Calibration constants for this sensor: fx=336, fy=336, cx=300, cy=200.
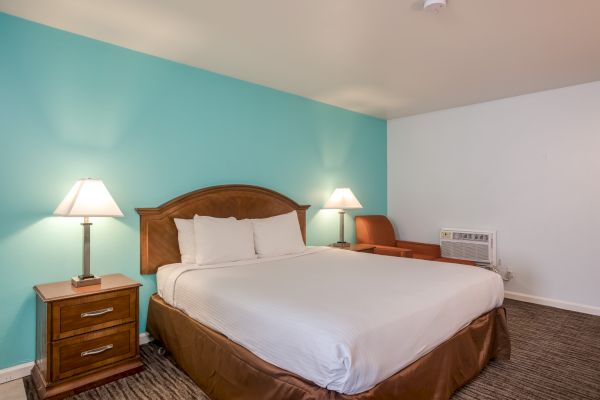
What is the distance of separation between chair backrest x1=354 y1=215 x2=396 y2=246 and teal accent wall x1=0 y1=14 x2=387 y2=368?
1.32 meters

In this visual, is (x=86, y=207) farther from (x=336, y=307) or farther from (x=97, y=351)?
(x=336, y=307)

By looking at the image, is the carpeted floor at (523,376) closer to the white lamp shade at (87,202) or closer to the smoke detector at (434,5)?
the white lamp shade at (87,202)

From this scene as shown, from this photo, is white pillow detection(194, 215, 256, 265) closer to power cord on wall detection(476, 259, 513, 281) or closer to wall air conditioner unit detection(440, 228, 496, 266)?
wall air conditioner unit detection(440, 228, 496, 266)

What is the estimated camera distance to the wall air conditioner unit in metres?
4.07

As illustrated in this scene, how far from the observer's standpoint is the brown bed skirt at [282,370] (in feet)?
4.69

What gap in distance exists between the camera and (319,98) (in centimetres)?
400

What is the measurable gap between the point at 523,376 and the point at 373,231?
2.44 metres

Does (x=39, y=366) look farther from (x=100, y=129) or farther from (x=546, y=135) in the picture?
(x=546, y=135)

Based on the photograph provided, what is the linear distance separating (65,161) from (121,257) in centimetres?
80

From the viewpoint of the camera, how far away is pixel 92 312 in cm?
207

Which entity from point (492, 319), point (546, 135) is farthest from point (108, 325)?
point (546, 135)

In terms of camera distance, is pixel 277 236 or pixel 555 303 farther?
pixel 555 303

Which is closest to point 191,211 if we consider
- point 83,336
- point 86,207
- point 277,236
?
point 277,236

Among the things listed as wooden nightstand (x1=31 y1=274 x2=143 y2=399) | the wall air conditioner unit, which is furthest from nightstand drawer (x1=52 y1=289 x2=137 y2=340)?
the wall air conditioner unit
